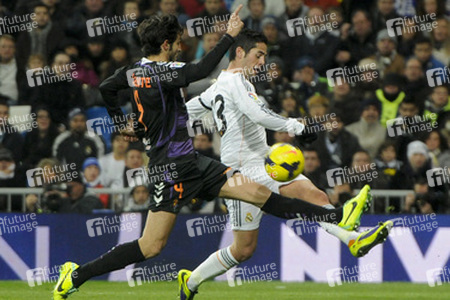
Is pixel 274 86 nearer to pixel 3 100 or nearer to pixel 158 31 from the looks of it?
pixel 3 100

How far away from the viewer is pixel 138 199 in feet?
Answer: 42.7

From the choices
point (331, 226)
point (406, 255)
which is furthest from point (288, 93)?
point (331, 226)

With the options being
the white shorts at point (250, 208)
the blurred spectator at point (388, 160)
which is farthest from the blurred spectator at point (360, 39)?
the white shorts at point (250, 208)

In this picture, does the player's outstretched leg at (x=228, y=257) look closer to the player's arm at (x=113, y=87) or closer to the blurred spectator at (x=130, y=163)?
the player's arm at (x=113, y=87)

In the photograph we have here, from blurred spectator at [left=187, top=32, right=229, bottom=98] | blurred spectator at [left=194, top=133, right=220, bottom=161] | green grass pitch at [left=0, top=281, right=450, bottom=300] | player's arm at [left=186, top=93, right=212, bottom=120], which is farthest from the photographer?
blurred spectator at [left=187, top=32, right=229, bottom=98]

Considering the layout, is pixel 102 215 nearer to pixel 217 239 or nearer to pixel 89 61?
pixel 217 239

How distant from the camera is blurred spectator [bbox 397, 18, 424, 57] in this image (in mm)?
15531

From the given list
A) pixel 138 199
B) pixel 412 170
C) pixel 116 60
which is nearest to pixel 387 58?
pixel 412 170

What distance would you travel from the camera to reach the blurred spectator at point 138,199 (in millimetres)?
12992

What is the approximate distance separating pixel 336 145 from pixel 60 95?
12.7 ft

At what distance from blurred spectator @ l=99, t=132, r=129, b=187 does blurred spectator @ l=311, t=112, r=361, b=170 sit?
2.50m

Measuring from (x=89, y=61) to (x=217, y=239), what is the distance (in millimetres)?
3767

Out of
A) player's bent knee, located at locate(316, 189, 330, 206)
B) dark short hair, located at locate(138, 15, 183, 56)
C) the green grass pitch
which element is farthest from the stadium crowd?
dark short hair, located at locate(138, 15, 183, 56)

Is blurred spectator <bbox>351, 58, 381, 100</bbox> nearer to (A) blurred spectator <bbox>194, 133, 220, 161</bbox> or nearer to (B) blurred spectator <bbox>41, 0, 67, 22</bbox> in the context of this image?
(A) blurred spectator <bbox>194, 133, 220, 161</bbox>
